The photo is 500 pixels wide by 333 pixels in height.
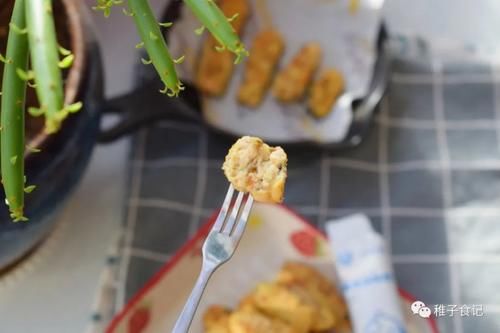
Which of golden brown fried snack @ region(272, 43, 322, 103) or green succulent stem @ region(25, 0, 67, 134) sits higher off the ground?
green succulent stem @ region(25, 0, 67, 134)

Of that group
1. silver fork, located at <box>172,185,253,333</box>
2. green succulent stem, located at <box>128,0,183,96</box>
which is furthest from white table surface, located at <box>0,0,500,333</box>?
green succulent stem, located at <box>128,0,183,96</box>

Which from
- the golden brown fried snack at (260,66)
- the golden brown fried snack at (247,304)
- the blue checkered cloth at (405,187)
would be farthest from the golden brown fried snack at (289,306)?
the golden brown fried snack at (260,66)

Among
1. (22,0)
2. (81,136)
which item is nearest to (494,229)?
(81,136)

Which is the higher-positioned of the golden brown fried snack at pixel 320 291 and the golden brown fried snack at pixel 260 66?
the golden brown fried snack at pixel 260 66

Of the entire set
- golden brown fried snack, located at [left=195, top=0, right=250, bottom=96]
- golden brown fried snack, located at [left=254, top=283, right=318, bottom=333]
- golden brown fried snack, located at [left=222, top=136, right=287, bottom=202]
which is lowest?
golden brown fried snack, located at [left=254, top=283, right=318, bottom=333]

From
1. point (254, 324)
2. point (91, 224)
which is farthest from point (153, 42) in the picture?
point (91, 224)

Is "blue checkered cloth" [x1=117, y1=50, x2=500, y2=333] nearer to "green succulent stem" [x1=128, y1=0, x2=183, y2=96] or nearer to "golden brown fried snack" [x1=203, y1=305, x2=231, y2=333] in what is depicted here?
"golden brown fried snack" [x1=203, y1=305, x2=231, y2=333]

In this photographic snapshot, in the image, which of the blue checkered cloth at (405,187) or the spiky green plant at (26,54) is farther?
the blue checkered cloth at (405,187)

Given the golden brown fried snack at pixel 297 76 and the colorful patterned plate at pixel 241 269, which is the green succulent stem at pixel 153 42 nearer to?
the colorful patterned plate at pixel 241 269
